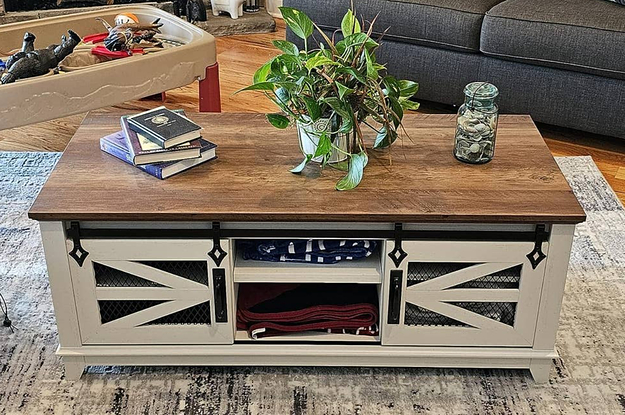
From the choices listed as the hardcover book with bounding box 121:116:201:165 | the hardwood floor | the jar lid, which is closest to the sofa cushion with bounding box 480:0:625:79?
the hardwood floor

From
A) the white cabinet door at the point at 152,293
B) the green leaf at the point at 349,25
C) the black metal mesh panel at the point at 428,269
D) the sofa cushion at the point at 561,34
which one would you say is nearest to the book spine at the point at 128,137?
the white cabinet door at the point at 152,293

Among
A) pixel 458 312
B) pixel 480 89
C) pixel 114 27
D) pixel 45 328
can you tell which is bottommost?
pixel 45 328

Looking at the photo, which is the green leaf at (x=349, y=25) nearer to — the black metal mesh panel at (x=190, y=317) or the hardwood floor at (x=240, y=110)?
the black metal mesh panel at (x=190, y=317)

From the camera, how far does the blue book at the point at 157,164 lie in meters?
1.78

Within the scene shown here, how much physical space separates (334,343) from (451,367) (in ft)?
0.92

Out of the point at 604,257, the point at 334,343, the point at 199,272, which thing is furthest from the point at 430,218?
the point at 604,257

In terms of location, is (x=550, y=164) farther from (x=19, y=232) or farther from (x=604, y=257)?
(x=19, y=232)

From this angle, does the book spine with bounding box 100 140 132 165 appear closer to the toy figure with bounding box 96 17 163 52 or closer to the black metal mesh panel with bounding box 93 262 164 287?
the black metal mesh panel with bounding box 93 262 164 287

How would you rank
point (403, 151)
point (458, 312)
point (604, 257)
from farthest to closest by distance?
point (604, 257)
point (403, 151)
point (458, 312)

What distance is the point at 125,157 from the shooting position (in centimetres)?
184

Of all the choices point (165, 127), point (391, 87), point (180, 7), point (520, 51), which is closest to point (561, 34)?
point (520, 51)

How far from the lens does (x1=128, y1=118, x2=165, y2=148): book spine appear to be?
1.78m

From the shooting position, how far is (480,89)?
5.85 ft

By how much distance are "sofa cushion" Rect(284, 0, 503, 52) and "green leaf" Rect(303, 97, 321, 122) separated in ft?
4.60
